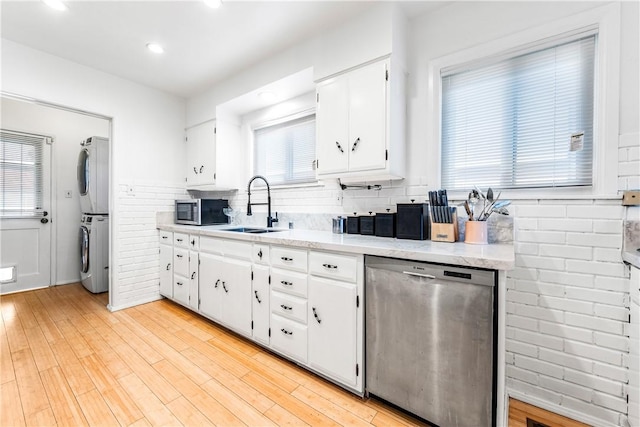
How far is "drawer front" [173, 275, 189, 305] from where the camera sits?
2781mm

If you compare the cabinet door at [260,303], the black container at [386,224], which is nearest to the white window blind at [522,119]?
the black container at [386,224]

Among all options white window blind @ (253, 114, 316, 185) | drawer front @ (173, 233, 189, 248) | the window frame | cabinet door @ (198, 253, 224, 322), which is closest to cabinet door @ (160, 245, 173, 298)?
drawer front @ (173, 233, 189, 248)

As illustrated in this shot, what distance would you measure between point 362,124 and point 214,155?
77.9 inches

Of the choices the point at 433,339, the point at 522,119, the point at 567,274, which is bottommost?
the point at 433,339

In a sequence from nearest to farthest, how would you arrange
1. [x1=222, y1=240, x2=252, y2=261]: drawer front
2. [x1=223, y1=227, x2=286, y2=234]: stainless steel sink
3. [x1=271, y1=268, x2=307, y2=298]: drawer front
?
[x1=271, y1=268, x2=307, y2=298]: drawer front → [x1=222, y1=240, x2=252, y2=261]: drawer front → [x1=223, y1=227, x2=286, y2=234]: stainless steel sink

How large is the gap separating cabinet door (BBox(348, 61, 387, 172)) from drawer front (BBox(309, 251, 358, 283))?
0.70 m

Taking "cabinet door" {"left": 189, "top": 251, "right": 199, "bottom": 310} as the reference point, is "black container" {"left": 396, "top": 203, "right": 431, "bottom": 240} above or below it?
above

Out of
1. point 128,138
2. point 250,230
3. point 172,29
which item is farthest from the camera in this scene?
point 128,138

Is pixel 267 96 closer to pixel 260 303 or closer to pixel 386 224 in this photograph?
pixel 386 224

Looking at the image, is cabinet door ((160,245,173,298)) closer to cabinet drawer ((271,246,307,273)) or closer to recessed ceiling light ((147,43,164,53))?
cabinet drawer ((271,246,307,273))

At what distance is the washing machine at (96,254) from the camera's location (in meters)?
3.52

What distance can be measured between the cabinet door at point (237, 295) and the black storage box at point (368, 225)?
956 millimetres

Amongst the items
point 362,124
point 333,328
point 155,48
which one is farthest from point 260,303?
point 155,48

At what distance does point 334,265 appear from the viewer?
1.61 metres
